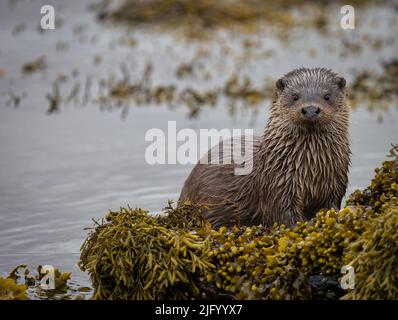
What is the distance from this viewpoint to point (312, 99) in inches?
221

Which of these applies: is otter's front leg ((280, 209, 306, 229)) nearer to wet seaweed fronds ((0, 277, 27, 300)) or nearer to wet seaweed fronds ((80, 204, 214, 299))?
wet seaweed fronds ((80, 204, 214, 299))

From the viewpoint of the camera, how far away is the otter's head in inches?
220

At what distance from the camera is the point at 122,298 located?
15.7ft

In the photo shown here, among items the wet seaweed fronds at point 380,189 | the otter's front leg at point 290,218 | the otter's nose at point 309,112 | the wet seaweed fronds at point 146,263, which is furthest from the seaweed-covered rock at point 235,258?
the otter's nose at point 309,112

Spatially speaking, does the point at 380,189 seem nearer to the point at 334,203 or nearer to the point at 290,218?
the point at 334,203

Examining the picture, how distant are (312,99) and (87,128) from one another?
14.3 ft

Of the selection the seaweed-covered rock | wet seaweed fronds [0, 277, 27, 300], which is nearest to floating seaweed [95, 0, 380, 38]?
the seaweed-covered rock

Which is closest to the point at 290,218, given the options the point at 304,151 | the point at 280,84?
the point at 304,151

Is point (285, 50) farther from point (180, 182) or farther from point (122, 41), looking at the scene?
point (180, 182)

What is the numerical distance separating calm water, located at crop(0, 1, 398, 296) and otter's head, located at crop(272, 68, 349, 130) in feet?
5.44

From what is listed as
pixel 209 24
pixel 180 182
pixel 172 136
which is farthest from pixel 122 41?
pixel 180 182

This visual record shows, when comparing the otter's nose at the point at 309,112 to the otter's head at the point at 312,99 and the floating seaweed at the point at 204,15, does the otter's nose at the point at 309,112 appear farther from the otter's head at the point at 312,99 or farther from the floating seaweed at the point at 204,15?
the floating seaweed at the point at 204,15

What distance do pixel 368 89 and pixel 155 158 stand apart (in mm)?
3240

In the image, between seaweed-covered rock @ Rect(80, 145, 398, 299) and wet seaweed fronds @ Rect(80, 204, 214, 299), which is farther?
wet seaweed fronds @ Rect(80, 204, 214, 299)
